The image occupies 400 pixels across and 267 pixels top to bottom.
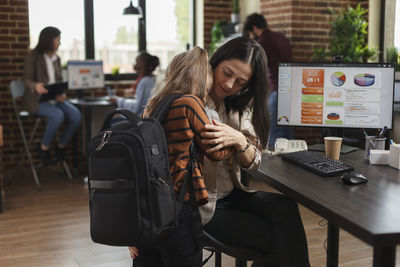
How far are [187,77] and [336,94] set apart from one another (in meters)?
1.09

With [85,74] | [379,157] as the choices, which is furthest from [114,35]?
[379,157]

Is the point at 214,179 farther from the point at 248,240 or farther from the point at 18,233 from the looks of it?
the point at 18,233

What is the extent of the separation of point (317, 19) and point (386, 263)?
14.3ft

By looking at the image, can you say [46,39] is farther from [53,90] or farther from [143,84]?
[143,84]

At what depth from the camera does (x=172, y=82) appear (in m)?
1.67

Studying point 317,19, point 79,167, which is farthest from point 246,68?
point 79,167

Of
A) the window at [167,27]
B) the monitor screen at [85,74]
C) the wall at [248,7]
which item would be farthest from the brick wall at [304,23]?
the monitor screen at [85,74]

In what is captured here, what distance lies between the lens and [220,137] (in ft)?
5.43

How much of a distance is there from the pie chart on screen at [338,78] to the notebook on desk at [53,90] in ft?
10.6

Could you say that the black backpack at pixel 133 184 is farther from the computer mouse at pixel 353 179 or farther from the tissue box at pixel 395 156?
the tissue box at pixel 395 156

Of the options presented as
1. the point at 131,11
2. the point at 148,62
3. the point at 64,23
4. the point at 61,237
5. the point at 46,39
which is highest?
the point at 131,11

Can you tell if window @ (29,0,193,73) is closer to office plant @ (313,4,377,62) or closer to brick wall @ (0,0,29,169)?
brick wall @ (0,0,29,169)

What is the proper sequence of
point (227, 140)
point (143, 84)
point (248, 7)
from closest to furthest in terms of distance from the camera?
point (227, 140) < point (143, 84) < point (248, 7)

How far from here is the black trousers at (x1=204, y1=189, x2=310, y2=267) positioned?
1.85 meters
